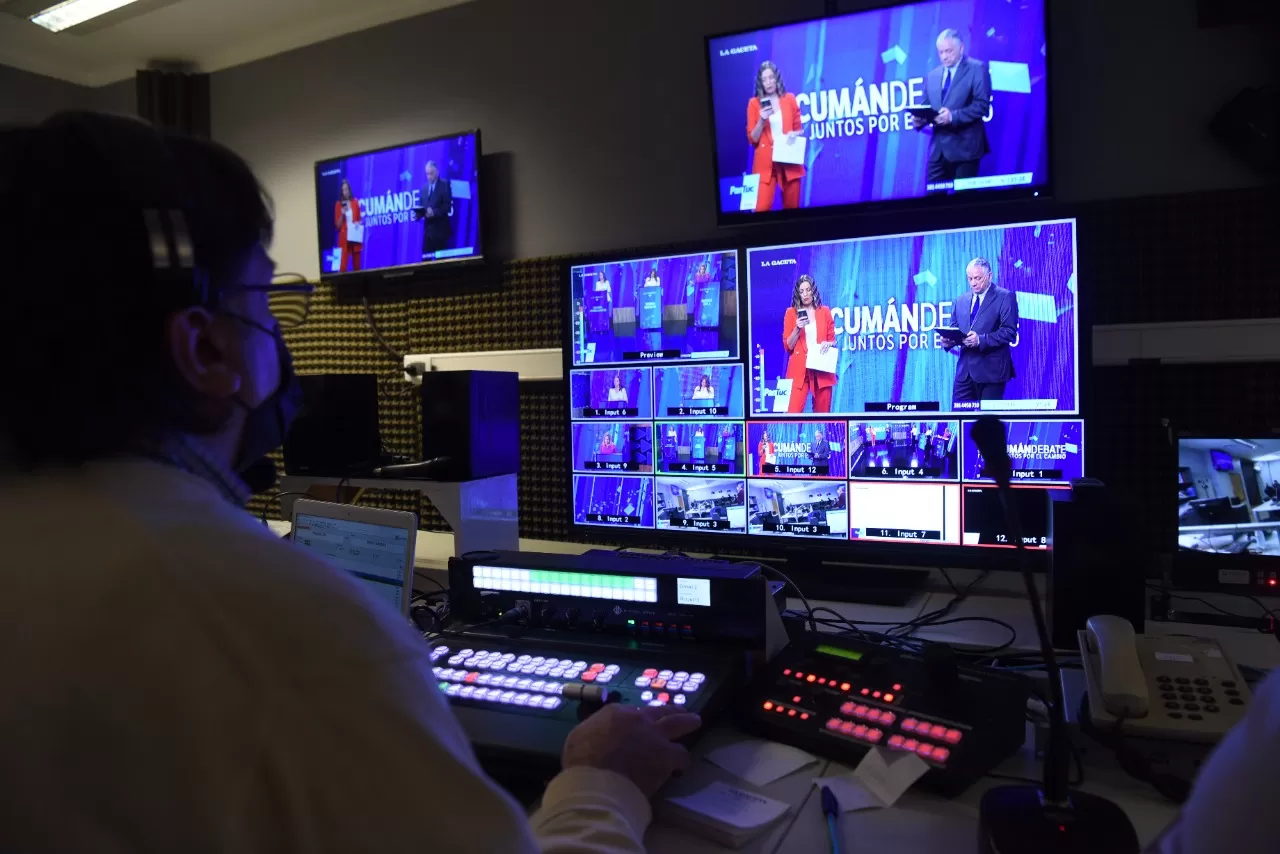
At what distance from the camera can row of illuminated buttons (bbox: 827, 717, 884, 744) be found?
0.90 meters

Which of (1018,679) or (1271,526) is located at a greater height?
(1271,526)

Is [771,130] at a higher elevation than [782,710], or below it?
higher

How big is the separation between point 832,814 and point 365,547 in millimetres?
934

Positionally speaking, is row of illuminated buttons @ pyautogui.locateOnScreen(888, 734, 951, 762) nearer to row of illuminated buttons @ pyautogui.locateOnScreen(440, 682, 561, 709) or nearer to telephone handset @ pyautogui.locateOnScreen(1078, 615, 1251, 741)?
telephone handset @ pyautogui.locateOnScreen(1078, 615, 1251, 741)

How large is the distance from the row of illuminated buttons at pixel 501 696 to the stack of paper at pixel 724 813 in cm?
21

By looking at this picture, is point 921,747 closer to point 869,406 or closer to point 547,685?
point 547,685

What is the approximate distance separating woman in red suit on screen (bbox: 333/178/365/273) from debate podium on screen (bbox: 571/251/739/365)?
3.57ft

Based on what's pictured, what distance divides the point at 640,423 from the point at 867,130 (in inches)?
31.1

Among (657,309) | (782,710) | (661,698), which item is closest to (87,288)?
(661,698)

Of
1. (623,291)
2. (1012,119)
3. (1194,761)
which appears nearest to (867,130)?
(1012,119)

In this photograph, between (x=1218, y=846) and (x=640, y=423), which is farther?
(x=640, y=423)

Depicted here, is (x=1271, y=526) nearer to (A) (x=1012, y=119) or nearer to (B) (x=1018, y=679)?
(B) (x=1018, y=679)

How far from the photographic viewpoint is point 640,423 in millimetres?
1643

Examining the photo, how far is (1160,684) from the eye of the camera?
951mm
